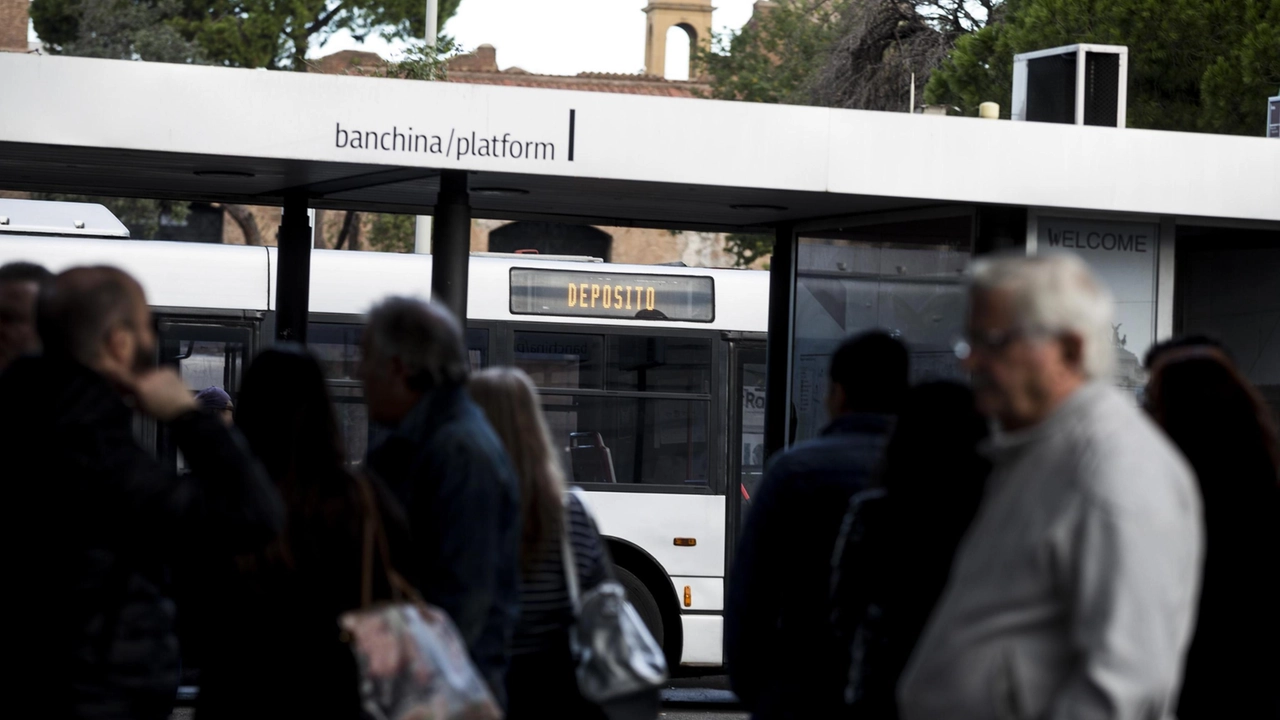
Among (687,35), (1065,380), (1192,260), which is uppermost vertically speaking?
(687,35)

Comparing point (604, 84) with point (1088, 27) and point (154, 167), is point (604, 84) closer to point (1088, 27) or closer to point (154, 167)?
point (1088, 27)

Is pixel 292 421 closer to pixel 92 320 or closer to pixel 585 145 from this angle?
pixel 92 320

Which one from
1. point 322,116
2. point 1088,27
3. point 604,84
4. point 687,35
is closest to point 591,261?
point 322,116

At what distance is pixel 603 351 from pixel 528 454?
6.59 metres

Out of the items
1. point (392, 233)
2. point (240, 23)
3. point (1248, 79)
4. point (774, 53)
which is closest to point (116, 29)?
point (240, 23)

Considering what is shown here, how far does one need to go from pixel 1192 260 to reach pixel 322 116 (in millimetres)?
4172

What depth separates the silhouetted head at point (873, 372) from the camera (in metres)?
4.09

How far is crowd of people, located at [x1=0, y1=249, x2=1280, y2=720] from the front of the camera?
2.53 meters

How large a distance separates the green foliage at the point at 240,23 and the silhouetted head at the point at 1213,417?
3053 centimetres

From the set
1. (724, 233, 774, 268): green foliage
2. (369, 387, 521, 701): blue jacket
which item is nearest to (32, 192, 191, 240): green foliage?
(724, 233, 774, 268): green foliage

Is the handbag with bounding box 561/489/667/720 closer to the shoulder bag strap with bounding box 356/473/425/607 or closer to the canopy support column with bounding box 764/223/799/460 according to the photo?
the shoulder bag strap with bounding box 356/473/425/607

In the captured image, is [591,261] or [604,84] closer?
[591,261]

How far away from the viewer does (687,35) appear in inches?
2527

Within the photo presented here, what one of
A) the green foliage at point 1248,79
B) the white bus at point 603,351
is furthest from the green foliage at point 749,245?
the white bus at point 603,351
